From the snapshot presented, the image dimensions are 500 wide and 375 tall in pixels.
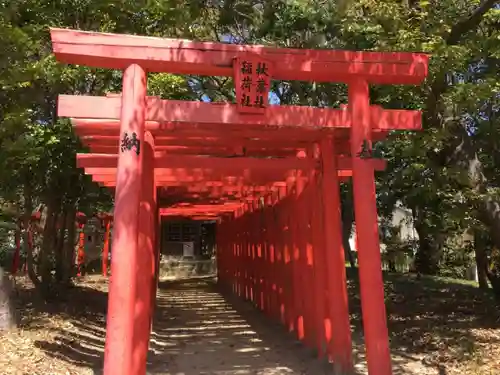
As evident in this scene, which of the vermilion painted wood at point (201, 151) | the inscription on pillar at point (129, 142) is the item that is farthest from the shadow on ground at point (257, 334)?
the inscription on pillar at point (129, 142)

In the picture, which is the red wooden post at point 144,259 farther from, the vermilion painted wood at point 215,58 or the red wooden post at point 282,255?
the red wooden post at point 282,255

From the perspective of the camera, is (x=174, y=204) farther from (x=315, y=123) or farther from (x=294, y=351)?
(x=315, y=123)

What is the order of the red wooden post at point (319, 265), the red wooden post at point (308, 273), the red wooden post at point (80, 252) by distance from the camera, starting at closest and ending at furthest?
the red wooden post at point (319, 265) < the red wooden post at point (308, 273) < the red wooden post at point (80, 252)

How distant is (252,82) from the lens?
523cm

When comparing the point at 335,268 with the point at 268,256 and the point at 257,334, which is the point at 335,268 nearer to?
the point at 257,334

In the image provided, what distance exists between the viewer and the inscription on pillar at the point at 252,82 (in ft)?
17.1

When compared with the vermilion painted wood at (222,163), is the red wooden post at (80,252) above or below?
below

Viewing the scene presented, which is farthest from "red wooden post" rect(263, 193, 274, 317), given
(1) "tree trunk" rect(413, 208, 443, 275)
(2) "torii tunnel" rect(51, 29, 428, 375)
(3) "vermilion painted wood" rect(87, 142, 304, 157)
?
(1) "tree trunk" rect(413, 208, 443, 275)

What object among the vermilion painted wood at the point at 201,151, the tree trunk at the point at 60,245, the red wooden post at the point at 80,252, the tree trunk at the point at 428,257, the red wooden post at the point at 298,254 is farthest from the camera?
the red wooden post at the point at 80,252

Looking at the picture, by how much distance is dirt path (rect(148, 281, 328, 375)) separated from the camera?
6.82 metres

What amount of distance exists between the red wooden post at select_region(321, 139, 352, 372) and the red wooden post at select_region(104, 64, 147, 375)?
268 centimetres

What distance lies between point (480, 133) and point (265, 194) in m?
4.31

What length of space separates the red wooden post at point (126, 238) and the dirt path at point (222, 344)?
7.59 ft

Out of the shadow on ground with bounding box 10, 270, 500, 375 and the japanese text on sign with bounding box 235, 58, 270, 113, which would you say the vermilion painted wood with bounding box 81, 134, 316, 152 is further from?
the shadow on ground with bounding box 10, 270, 500, 375
